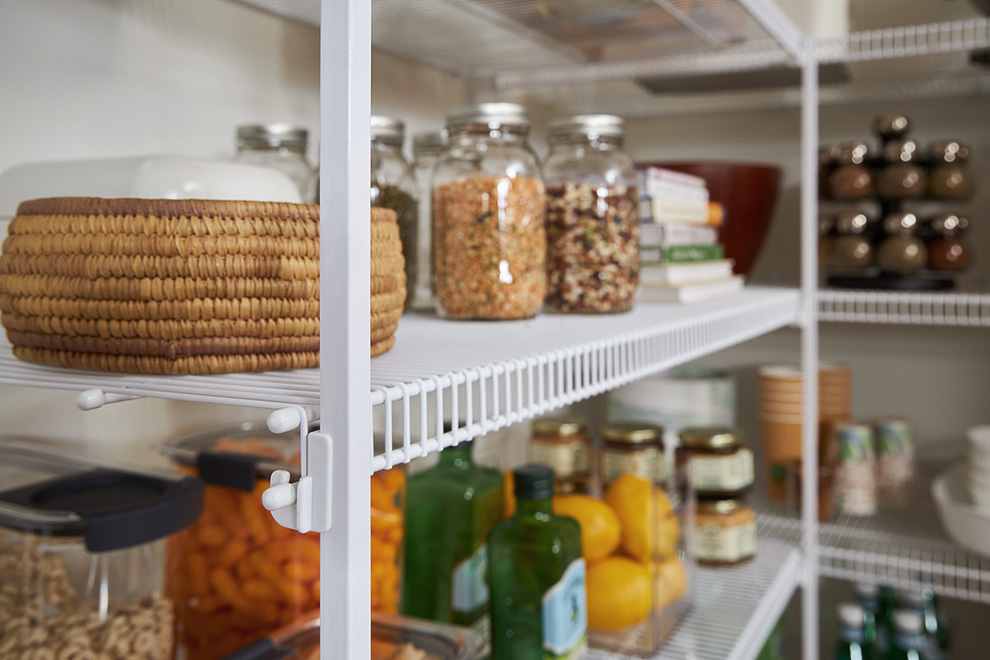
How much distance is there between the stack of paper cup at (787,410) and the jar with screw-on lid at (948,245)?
0.27 m

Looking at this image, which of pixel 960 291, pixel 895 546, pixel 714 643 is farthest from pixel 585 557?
pixel 960 291

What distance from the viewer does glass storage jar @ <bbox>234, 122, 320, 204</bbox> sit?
0.78m

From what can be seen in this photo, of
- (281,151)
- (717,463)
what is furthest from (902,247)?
(281,151)

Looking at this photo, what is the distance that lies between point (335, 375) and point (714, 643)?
0.77 m

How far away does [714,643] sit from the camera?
979 millimetres

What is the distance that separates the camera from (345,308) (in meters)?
0.36

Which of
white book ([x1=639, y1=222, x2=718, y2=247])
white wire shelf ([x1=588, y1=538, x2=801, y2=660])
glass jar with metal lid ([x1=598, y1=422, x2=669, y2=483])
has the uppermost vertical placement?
white book ([x1=639, y1=222, x2=718, y2=247])

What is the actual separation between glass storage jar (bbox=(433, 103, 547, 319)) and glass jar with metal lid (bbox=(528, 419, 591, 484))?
368 mm

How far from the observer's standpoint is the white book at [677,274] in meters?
1.01

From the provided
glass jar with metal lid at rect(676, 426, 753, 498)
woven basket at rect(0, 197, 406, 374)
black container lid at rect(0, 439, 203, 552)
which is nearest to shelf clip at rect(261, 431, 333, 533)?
woven basket at rect(0, 197, 406, 374)

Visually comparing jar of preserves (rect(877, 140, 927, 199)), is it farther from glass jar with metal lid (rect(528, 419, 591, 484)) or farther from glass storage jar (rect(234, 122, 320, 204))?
glass storage jar (rect(234, 122, 320, 204))

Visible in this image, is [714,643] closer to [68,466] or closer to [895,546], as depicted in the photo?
[895,546]

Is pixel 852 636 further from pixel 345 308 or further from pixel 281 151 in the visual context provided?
pixel 345 308

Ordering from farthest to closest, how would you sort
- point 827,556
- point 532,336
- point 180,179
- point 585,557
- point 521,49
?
1. point 827,556
2. point 521,49
3. point 585,557
4. point 532,336
5. point 180,179
